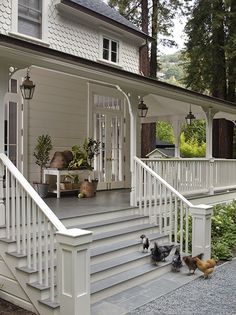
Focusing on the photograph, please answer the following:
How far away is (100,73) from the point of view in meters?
6.40

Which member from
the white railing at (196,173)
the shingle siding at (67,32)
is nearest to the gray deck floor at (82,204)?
the white railing at (196,173)

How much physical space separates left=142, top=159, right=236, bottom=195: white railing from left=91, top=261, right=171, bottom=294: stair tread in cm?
272

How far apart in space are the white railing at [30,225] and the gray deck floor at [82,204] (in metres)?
0.91

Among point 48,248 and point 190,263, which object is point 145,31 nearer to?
point 190,263

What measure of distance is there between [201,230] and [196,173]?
3832 millimetres

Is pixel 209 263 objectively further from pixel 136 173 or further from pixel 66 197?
pixel 66 197

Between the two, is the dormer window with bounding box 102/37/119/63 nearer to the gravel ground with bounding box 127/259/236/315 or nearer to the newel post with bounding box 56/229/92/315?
the gravel ground with bounding box 127/259/236/315

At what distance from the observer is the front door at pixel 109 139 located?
1023 cm

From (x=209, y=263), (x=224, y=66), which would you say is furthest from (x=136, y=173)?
(x=224, y=66)

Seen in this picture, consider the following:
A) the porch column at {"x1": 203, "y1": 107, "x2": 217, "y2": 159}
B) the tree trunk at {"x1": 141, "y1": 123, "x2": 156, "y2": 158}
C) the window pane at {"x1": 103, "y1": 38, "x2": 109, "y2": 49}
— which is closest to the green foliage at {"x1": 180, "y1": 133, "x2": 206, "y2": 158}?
the tree trunk at {"x1": 141, "y1": 123, "x2": 156, "y2": 158}

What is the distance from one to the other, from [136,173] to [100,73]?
6.86ft

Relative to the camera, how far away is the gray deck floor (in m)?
6.17

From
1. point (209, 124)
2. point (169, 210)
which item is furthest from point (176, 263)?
point (209, 124)

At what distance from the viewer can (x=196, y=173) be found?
382 inches
